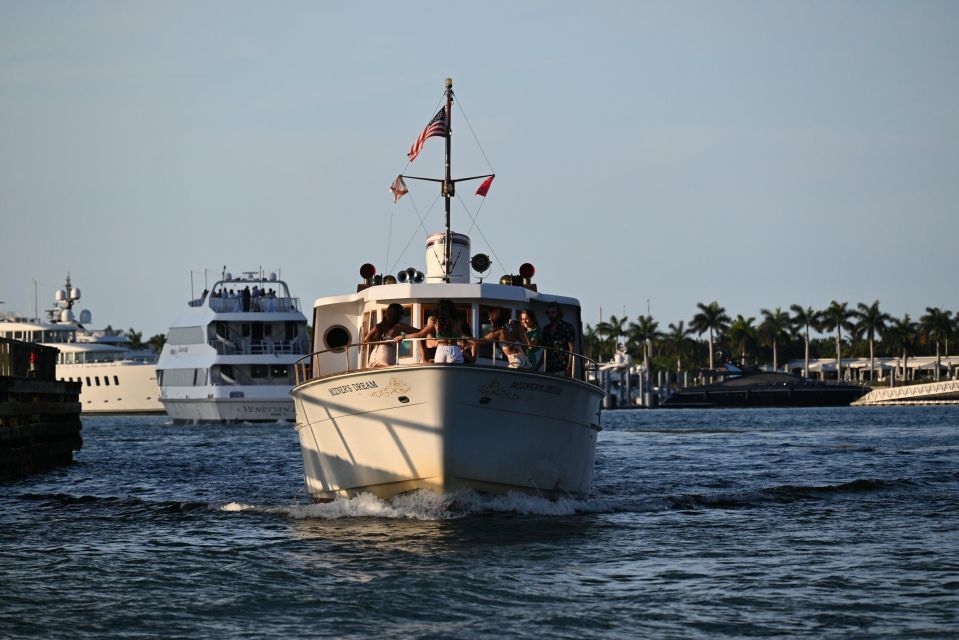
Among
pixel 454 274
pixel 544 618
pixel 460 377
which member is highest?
pixel 454 274

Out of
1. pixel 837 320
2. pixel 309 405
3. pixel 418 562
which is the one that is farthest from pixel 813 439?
pixel 837 320

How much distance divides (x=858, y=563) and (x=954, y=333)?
553 ft

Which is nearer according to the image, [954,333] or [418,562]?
[418,562]

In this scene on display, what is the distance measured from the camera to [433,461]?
17531 mm

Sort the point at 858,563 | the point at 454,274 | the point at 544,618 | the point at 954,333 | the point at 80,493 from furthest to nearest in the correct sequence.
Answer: the point at 954,333, the point at 80,493, the point at 454,274, the point at 858,563, the point at 544,618

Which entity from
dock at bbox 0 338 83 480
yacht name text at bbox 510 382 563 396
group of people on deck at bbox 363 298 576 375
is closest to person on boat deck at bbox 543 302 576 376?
group of people on deck at bbox 363 298 576 375

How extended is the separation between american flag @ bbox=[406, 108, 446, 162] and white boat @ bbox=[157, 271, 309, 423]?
1721 inches

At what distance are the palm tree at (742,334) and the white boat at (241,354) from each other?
125987 millimetres

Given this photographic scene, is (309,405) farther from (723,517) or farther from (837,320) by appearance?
(837,320)

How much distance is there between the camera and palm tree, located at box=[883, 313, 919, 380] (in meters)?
170

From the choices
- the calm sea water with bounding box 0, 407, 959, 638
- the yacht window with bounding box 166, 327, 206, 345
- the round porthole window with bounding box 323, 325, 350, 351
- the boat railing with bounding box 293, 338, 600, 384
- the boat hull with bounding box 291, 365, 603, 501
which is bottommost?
the calm sea water with bounding box 0, 407, 959, 638

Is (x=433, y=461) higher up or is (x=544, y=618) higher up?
(x=433, y=461)

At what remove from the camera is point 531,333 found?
19188mm

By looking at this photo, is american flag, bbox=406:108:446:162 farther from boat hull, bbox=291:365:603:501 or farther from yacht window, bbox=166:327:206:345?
yacht window, bbox=166:327:206:345
